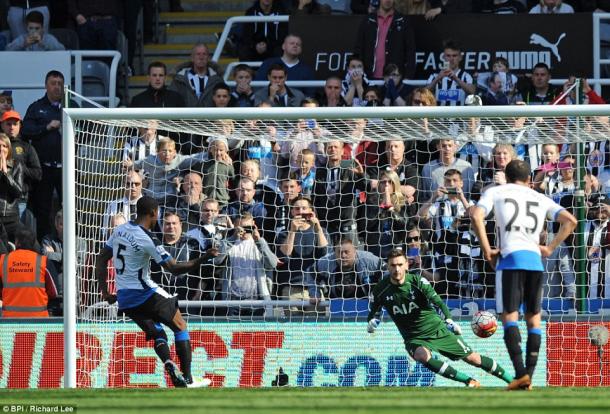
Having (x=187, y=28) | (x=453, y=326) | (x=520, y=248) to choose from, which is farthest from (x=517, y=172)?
(x=187, y=28)

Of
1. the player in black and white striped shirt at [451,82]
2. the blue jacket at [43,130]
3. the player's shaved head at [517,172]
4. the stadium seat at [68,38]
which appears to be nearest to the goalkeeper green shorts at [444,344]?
the player's shaved head at [517,172]

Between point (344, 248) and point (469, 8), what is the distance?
521 centimetres

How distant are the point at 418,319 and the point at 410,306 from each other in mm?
154

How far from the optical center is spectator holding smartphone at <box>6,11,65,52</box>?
17.8 metres

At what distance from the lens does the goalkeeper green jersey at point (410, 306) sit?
534 inches

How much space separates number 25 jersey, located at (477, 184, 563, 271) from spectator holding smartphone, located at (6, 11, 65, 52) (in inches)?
333

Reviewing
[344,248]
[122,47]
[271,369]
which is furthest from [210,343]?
[122,47]

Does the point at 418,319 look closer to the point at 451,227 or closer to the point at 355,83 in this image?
the point at 451,227

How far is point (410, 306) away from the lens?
13695 millimetres

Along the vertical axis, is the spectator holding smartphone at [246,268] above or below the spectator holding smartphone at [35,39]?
below

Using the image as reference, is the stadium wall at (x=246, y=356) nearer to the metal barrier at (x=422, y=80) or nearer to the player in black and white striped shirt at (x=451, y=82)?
the player in black and white striped shirt at (x=451, y=82)

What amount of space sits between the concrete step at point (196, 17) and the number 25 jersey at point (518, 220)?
9817 mm

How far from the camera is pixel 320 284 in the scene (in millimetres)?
14211

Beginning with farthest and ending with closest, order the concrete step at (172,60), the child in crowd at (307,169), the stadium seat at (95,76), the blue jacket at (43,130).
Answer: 1. the concrete step at (172,60)
2. the stadium seat at (95,76)
3. the blue jacket at (43,130)
4. the child in crowd at (307,169)
